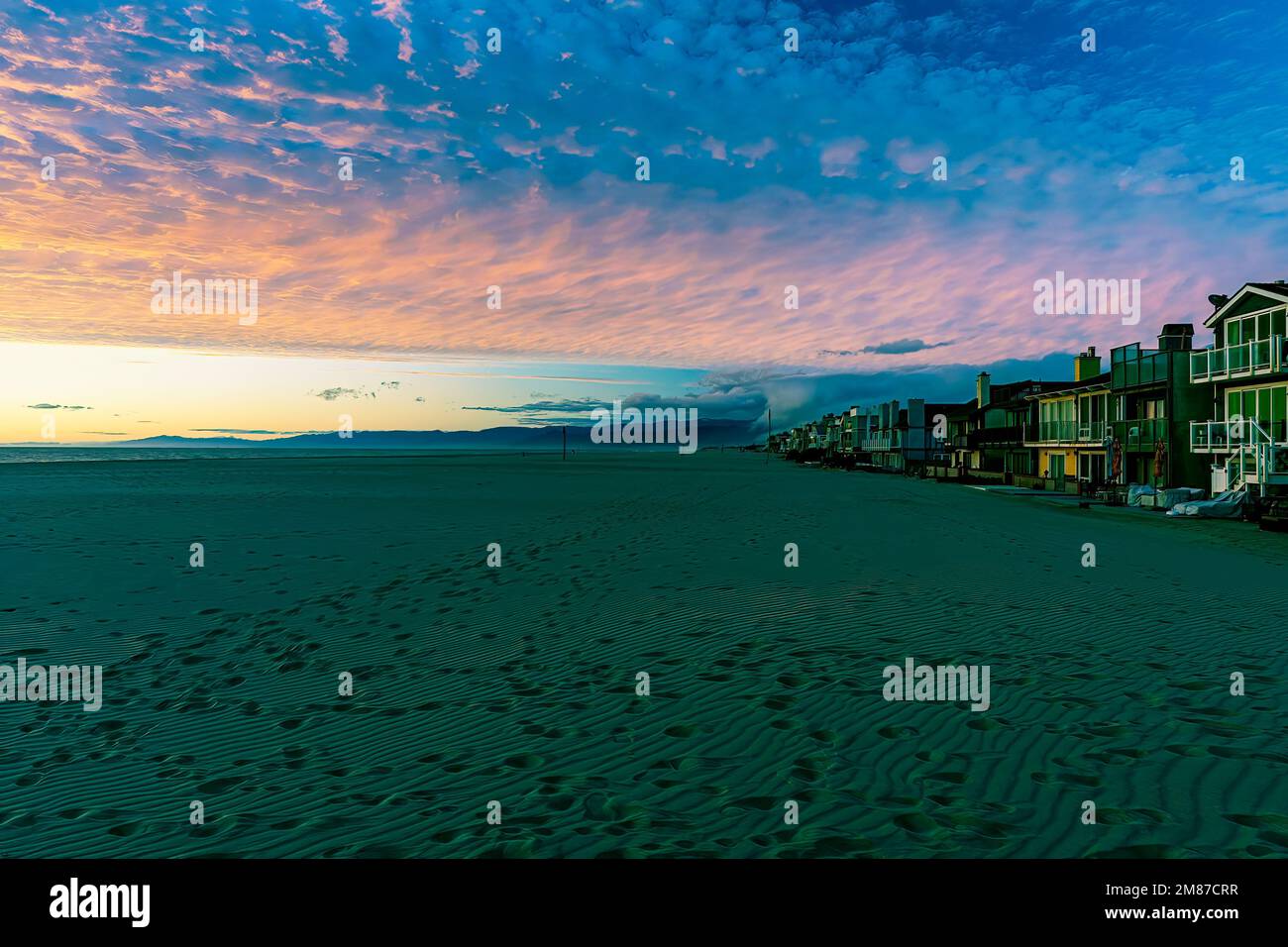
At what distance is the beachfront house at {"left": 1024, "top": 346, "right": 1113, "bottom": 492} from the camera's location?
4734 cm

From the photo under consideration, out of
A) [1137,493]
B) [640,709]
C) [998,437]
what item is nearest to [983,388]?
[998,437]

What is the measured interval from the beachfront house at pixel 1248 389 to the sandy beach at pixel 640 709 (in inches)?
639

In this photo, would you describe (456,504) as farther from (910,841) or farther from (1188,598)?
(910,841)

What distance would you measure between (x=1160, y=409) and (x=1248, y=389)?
8267mm

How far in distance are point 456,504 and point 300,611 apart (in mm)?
22895

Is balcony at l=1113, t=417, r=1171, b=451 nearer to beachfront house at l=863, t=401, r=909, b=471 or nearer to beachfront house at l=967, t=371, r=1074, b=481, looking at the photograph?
beachfront house at l=967, t=371, r=1074, b=481

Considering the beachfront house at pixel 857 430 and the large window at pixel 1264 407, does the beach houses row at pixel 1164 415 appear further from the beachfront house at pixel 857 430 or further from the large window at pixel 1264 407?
the beachfront house at pixel 857 430

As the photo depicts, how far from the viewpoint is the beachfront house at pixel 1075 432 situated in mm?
47344

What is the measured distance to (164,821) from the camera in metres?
5.09

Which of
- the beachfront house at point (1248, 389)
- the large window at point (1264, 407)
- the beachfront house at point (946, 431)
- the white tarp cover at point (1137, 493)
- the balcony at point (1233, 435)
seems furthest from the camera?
the beachfront house at point (946, 431)

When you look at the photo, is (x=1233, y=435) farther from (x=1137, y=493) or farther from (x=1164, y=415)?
(x=1164, y=415)

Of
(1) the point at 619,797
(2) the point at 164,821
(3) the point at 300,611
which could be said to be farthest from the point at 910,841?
(3) the point at 300,611

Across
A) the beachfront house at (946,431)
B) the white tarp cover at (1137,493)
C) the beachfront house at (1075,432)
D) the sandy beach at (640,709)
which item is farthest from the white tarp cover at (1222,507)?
the beachfront house at (946,431)
